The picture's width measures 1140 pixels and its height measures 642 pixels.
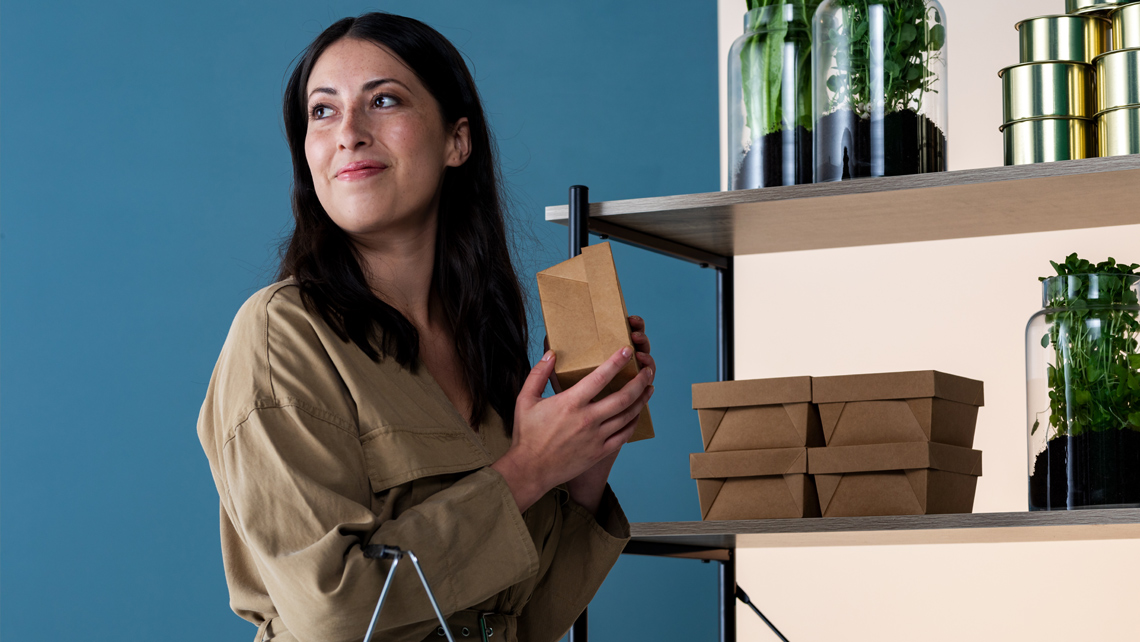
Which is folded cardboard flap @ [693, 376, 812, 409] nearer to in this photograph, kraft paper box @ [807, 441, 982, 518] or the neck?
kraft paper box @ [807, 441, 982, 518]

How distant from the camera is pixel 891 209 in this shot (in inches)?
64.1

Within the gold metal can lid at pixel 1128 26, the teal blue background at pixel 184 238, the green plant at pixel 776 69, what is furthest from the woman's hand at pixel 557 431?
the teal blue background at pixel 184 238

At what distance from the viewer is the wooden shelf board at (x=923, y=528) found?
1.35 m

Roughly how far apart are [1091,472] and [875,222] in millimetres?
482

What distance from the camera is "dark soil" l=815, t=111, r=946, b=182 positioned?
1580 mm

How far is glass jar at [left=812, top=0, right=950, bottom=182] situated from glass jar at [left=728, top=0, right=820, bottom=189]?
4 centimetres

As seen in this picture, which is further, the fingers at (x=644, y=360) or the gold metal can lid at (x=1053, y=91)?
the gold metal can lid at (x=1053, y=91)

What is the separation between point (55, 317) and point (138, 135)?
18.3 inches

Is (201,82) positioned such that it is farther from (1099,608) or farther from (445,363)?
(1099,608)

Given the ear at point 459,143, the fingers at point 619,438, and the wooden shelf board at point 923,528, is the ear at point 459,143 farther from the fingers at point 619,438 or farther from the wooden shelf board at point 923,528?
the wooden shelf board at point 923,528

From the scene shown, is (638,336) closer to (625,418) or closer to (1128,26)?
(625,418)

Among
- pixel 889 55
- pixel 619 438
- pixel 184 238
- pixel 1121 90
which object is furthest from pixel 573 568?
pixel 184 238

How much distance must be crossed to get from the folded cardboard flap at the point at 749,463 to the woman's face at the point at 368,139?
1.95 feet

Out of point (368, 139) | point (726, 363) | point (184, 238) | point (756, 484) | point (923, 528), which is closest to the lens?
point (368, 139)
